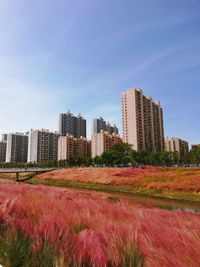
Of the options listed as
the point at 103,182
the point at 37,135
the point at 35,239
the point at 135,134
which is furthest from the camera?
the point at 37,135

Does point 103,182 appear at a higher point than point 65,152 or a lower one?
lower

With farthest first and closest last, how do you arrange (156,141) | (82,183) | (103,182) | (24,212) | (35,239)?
(156,141)
(82,183)
(103,182)
(24,212)
(35,239)

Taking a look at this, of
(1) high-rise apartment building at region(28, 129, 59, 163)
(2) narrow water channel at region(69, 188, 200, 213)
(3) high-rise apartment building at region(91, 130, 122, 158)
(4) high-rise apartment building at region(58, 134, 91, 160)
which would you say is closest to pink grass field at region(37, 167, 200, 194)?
(2) narrow water channel at region(69, 188, 200, 213)

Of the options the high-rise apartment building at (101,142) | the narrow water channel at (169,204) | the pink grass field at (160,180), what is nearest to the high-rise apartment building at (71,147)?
the high-rise apartment building at (101,142)

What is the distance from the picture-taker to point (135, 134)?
135 m

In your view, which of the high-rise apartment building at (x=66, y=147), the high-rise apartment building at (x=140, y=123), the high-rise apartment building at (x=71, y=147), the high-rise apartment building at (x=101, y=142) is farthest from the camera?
the high-rise apartment building at (x=71, y=147)

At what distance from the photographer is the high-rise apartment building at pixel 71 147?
17331 centimetres

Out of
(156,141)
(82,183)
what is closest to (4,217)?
(82,183)

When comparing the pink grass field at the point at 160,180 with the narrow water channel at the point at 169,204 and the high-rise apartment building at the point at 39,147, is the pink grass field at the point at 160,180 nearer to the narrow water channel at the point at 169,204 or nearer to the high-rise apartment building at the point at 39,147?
the narrow water channel at the point at 169,204

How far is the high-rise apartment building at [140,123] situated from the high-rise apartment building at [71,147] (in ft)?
161

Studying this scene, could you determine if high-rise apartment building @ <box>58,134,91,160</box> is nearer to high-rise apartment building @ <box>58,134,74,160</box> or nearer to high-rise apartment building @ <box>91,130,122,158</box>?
high-rise apartment building @ <box>58,134,74,160</box>

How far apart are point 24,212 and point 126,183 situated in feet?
123

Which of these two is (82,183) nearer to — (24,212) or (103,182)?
(103,182)

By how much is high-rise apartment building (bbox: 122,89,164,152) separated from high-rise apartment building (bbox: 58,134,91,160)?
161 ft
